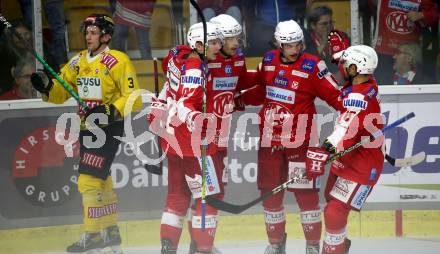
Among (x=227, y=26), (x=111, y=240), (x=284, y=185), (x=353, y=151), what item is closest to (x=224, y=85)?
(x=227, y=26)

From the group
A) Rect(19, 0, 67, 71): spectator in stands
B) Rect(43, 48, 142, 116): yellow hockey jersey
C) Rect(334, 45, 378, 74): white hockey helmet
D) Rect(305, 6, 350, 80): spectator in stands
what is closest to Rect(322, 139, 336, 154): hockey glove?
Rect(334, 45, 378, 74): white hockey helmet

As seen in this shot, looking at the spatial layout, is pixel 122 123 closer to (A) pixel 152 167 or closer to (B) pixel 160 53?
(A) pixel 152 167

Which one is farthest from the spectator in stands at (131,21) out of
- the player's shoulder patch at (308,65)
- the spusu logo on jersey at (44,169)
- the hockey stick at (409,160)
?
the hockey stick at (409,160)

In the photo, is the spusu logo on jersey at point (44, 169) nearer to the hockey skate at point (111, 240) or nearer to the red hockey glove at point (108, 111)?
the hockey skate at point (111, 240)

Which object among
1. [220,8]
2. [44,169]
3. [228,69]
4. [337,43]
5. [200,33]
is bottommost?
[44,169]

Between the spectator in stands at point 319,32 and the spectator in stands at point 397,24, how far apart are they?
1.24ft

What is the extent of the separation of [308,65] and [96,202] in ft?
5.65

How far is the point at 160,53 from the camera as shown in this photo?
8461 mm

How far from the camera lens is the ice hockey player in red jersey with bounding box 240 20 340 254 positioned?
7.26 m

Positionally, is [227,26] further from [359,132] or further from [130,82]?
[359,132]

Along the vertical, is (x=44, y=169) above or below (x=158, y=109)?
below

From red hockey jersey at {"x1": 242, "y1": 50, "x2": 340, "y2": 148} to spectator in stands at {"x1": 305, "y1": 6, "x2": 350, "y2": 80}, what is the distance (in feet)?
3.59

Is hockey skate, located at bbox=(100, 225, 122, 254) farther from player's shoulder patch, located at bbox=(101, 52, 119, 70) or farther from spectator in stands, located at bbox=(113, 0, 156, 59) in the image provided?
spectator in stands, located at bbox=(113, 0, 156, 59)

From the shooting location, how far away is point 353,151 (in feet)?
22.9
